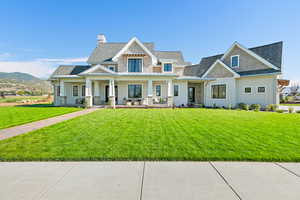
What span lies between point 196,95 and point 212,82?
9.76 feet

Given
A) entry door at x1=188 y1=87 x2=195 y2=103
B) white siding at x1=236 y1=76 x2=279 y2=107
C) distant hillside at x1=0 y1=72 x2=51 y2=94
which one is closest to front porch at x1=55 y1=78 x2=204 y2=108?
entry door at x1=188 y1=87 x2=195 y2=103

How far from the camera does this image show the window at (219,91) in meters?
17.8

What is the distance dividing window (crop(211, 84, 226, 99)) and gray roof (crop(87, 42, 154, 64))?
10.3 m

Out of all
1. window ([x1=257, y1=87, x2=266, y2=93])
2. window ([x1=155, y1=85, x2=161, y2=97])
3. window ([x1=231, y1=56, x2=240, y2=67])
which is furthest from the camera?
window ([x1=155, y1=85, x2=161, y2=97])

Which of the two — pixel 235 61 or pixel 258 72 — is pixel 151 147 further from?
pixel 235 61

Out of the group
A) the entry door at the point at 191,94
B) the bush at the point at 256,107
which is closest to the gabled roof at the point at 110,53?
the entry door at the point at 191,94

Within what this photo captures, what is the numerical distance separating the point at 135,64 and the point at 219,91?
11.4 metres

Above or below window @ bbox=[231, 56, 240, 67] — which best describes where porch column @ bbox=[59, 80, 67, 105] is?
below

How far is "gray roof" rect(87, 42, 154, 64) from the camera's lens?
1909cm

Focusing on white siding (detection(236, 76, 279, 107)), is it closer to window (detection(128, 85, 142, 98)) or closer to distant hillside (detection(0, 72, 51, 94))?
window (detection(128, 85, 142, 98))

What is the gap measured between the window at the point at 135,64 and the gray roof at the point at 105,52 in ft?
10.2

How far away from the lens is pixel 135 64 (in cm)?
1792

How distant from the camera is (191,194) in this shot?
2.33m

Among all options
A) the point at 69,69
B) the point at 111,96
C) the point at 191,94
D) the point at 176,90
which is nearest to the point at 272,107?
the point at 191,94
